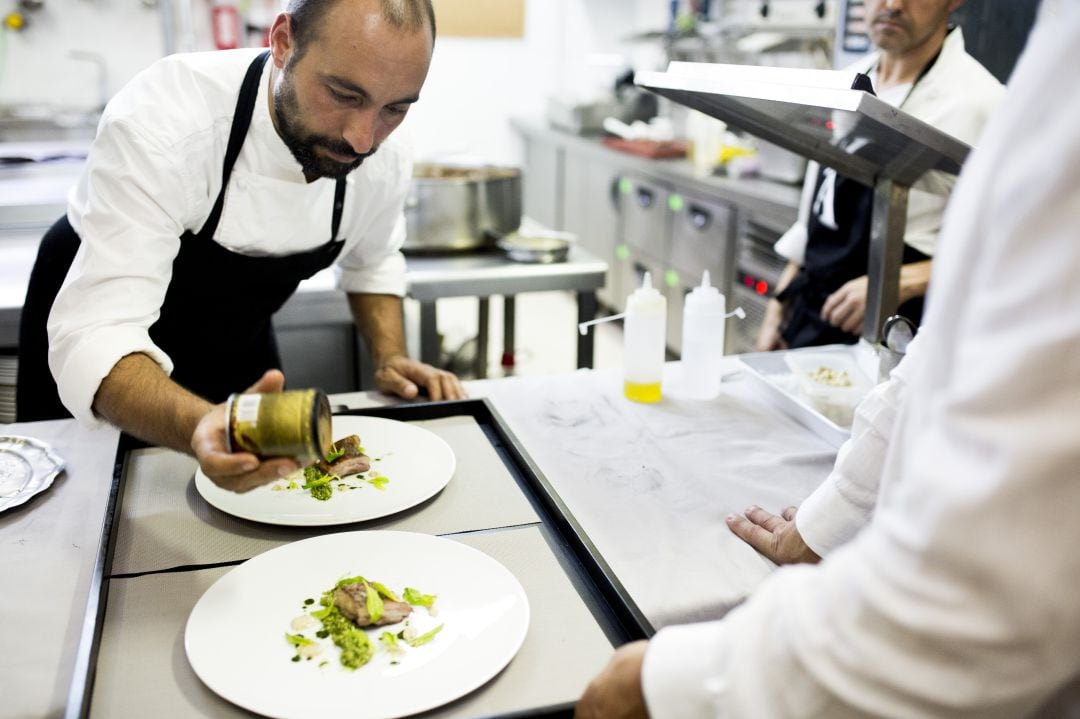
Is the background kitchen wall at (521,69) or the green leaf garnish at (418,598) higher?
the background kitchen wall at (521,69)

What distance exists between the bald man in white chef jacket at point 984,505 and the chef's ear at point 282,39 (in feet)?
3.98

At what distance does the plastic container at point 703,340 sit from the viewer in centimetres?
165

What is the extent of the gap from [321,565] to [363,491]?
20cm

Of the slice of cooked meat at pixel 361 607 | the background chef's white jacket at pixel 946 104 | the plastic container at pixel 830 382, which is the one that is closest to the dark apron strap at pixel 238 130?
the slice of cooked meat at pixel 361 607

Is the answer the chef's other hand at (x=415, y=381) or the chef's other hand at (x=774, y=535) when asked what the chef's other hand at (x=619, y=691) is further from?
the chef's other hand at (x=415, y=381)

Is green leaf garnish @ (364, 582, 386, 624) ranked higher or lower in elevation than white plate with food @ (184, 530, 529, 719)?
higher

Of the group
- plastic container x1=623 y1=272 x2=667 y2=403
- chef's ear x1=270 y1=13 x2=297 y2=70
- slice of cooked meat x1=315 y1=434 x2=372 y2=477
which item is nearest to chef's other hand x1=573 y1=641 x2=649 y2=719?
slice of cooked meat x1=315 y1=434 x2=372 y2=477

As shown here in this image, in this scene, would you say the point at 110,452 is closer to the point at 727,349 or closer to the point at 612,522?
the point at 612,522

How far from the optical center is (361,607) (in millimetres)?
1000

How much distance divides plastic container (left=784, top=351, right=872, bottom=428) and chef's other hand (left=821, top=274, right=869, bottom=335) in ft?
0.96

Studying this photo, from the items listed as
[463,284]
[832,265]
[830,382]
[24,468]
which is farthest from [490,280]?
[24,468]

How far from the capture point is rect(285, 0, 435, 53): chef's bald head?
145 centimetres

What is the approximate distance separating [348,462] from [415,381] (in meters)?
0.39

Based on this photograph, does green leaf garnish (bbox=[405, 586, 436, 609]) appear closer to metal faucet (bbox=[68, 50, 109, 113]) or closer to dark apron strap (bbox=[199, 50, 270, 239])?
dark apron strap (bbox=[199, 50, 270, 239])
